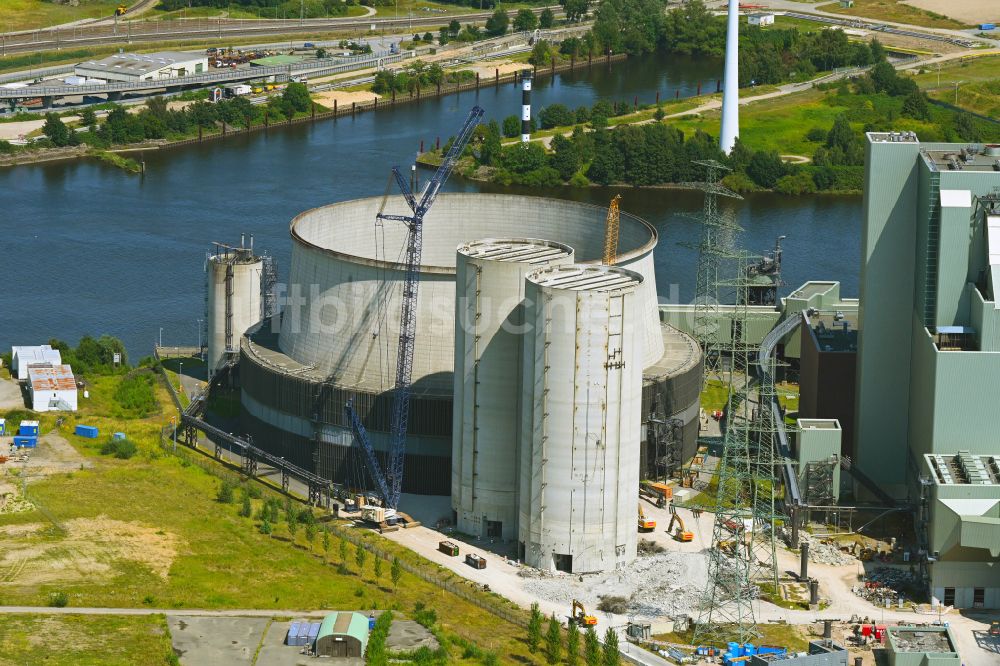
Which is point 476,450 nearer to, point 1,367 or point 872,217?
point 872,217

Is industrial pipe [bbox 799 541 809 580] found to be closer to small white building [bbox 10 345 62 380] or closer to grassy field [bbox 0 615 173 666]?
grassy field [bbox 0 615 173 666]

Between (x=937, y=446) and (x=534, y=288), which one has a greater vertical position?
(x=534, y=288)

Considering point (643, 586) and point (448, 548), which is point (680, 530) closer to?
point (643, 586)

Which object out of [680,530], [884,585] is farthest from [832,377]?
[884,585]

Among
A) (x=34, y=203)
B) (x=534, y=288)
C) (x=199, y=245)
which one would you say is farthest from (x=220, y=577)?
(x=34, y=203)

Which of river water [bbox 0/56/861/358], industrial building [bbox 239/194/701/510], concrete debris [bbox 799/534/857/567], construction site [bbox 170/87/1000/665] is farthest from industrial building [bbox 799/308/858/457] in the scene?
river water [bbox 0/56/861/358]

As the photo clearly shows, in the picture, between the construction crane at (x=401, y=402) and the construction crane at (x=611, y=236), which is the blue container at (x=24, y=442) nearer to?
the construction crane at (x=401, y=402)

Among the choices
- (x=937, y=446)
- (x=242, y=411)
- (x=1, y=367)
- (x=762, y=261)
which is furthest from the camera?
(x=762, y=261)
